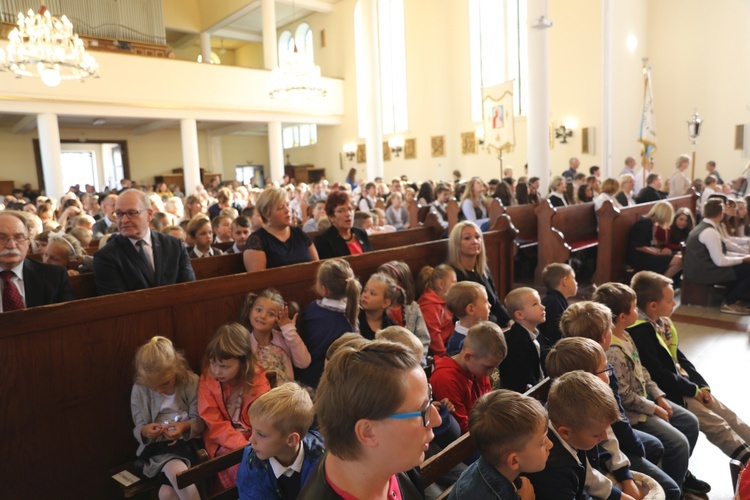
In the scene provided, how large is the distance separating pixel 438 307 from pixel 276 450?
1952 millimetres

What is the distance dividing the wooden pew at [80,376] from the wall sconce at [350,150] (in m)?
15.7

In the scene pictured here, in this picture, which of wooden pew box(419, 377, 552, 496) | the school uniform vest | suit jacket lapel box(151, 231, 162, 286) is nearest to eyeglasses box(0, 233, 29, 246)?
suit jacket lapel box(151, 231, 162, 286)

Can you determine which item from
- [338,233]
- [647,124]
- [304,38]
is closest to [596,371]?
[338,233]

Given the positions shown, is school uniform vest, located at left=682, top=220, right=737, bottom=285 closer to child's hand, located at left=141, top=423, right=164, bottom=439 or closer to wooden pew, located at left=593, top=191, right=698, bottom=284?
wooden pew, located at left=593, top=191, right=698, bottom=284

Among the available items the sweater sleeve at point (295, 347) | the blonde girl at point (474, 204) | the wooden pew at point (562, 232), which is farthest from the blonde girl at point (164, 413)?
the blonde girl at point (474, 204)

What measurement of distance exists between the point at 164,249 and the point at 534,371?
221cm

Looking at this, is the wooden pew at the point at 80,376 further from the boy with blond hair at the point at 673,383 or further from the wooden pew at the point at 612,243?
the wooden pew at the point at 612,243

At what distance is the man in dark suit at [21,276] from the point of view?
2713 mm

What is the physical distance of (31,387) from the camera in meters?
2.19

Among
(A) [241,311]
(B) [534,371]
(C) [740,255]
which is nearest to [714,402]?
(B) [534,371]

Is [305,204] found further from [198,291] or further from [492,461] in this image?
[492,461]

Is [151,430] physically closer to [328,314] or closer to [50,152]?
[328,314]

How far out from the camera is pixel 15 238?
2.74m

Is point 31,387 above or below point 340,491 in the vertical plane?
below
